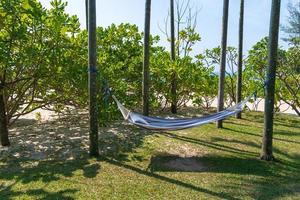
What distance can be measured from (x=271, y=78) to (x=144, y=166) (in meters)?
2.36

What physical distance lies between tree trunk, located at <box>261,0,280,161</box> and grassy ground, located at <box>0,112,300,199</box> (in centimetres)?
27

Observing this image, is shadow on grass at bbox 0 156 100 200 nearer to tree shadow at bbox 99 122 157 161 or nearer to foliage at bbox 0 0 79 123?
tree shadow at bbox 99 122 157 161

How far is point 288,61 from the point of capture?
938cm

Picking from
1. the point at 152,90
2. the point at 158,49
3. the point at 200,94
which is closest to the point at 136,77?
the point at 152,90

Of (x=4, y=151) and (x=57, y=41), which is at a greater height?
(x=57, y=41)

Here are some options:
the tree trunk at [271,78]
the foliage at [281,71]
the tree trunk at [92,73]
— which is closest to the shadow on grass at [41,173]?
the tree trunk at [92,73]

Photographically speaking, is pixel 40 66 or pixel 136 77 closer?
pixel 40 66

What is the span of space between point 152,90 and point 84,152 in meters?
4.19

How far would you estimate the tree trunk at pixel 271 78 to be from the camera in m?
5.48

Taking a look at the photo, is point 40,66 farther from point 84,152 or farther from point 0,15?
point 84,152

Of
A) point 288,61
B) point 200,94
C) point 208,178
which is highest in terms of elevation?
point 288,61

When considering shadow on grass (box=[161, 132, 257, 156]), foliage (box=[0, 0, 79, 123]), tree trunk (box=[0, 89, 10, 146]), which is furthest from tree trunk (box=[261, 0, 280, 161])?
tree trunk (box=[0, 89, 10, 146])

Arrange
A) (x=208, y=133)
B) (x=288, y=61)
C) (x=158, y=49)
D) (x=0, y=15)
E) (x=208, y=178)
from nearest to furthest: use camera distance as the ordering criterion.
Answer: (x=208, y=178) < (x=0, y=15) < (x=208, y=133) < (x=288, y=61) < (x=158, y=49)

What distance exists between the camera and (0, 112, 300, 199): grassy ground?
4.57m
